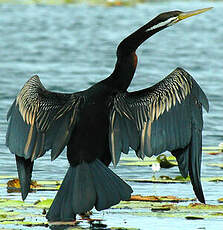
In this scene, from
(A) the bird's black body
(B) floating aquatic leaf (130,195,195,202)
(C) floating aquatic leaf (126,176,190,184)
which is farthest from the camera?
(C) floating aquatic leaf (126,176,190,184)

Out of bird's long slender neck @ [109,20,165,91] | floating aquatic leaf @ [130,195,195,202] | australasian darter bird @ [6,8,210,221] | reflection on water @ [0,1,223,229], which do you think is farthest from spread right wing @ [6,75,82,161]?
floating aquatic leaf @ [130,195,195,202]

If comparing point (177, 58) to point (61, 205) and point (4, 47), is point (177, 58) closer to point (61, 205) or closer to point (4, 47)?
point (4, 47)

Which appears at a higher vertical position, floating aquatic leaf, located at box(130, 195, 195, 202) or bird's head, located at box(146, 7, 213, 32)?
bird's head, located at box(146, 7, 213, 32)

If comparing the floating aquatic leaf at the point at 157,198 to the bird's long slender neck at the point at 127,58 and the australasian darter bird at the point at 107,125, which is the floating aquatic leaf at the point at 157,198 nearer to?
the australasian darter bird at the point at 107,125

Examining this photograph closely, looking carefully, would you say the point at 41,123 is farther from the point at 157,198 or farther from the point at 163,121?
the point at 157,198

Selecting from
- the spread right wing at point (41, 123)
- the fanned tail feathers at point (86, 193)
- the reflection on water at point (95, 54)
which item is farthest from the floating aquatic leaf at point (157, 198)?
the spread right wing at point (41, 123)

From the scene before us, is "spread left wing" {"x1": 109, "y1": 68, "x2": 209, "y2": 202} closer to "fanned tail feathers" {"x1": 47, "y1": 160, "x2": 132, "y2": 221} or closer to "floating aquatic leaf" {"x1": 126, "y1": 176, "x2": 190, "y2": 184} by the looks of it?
"fanned tail feathers" {"x1": 47, "y1": 160, "x2": 132, "y2": 221}

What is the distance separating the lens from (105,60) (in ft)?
61.6

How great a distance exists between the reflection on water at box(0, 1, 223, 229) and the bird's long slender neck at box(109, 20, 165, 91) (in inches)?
43.0

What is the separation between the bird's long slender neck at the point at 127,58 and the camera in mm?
7625

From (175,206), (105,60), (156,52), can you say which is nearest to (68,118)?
(175,206)

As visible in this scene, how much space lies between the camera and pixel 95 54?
64.7 ft

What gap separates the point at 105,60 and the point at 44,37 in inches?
172

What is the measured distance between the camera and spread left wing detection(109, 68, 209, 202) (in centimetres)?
718
